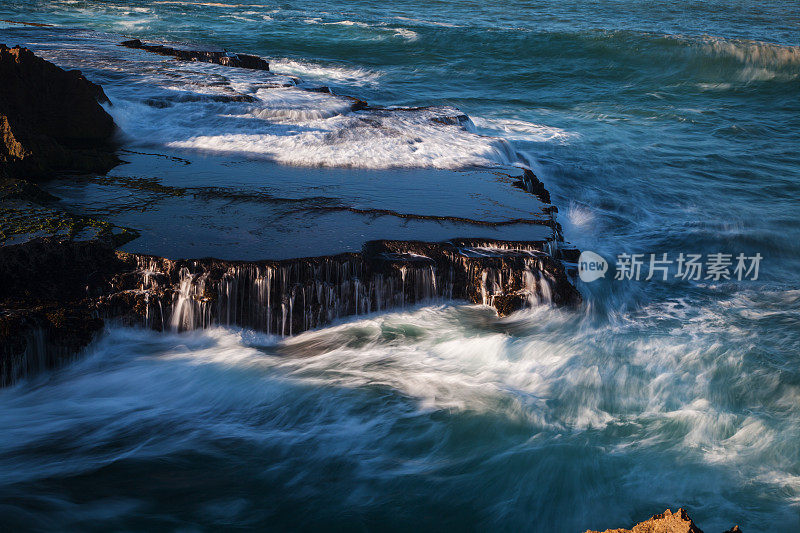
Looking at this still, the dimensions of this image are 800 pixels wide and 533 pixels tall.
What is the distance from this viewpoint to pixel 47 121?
21.6ft

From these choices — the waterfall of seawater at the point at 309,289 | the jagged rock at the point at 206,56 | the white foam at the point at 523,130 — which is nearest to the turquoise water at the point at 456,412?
the waterfall of seawater at the point at 309,289

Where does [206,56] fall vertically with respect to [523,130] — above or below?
above

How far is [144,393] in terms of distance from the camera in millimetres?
4199

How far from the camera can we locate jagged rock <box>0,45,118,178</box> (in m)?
5.69

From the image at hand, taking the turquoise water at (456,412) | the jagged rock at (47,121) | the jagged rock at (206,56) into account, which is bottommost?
the turquoise water at (456,412)

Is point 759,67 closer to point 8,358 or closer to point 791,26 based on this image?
point 791,26

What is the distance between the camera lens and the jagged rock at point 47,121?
5691mm

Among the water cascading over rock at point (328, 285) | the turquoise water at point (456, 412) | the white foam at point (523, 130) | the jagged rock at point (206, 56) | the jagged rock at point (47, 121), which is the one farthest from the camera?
the jagged rock at point (206, 56)

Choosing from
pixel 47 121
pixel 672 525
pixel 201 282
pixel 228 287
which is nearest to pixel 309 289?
pixel 228 287

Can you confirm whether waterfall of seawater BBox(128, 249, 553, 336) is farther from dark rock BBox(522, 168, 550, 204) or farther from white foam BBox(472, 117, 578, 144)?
white foam BBox(472, 117, 578, 144)

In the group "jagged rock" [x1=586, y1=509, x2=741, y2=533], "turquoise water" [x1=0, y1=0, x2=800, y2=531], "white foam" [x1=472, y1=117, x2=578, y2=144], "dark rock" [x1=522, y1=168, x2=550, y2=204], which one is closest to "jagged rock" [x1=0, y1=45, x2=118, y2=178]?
"turquoise water" [x1=0, y1=0, x2=800, y2=531]

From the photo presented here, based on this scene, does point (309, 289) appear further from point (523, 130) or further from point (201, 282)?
point (523, 130)

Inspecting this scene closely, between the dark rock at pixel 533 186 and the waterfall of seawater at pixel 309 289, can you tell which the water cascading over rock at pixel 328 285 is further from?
the dark rock at pixel 533 186

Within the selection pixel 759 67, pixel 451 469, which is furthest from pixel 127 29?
pixel 451 469
